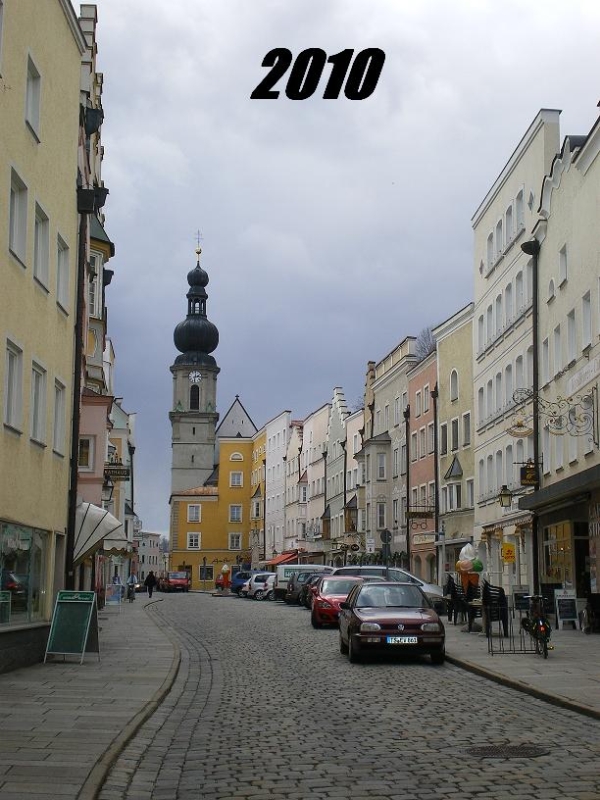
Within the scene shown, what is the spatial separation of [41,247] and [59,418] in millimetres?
3563

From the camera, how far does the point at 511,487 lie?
43.0 metres

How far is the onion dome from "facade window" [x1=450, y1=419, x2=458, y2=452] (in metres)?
85.8

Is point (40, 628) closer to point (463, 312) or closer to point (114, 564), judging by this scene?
point (463, 312)

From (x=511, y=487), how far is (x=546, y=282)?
9182mm

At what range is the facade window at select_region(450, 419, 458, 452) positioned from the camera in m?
54.2

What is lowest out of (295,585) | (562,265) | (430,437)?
(295,585)

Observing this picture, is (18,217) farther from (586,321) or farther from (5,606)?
(586,321)

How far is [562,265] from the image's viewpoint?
34.5m

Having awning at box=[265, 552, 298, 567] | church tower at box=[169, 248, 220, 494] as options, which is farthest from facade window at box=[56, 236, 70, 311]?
church tower at box=[169, 248, 220, 494]

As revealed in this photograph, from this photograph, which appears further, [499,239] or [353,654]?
[499,239]

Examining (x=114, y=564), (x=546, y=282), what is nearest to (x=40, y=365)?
(x=546, y=282)

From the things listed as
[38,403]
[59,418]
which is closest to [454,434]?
[59,418]

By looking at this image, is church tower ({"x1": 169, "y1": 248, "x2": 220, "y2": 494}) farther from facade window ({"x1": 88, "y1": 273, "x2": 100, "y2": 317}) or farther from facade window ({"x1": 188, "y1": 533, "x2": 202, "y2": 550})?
facade window ({"x1": 88, "y1": 273, "x2": 100, "y2": 317})

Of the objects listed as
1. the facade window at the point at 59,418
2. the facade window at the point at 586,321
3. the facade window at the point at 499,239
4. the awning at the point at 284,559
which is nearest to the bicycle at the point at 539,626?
the facade window at the point at 59,418
